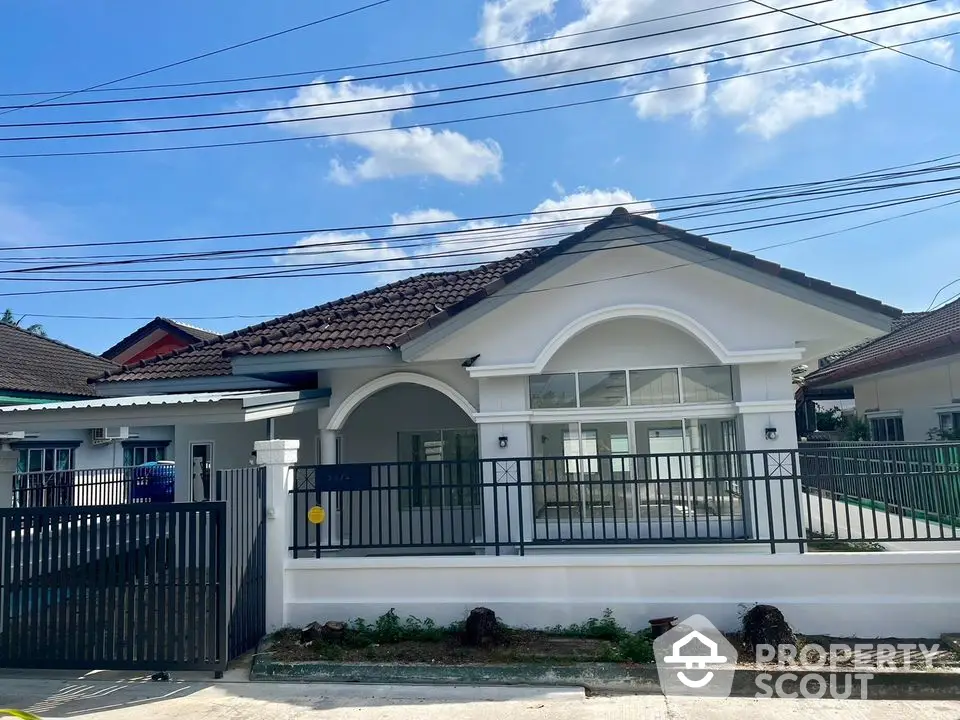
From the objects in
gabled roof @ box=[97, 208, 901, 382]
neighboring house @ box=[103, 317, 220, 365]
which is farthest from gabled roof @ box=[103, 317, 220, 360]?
gabled roof @ box=[97, 208, 901, 382]

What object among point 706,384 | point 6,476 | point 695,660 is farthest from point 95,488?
point 695,660

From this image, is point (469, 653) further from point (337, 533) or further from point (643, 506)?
point (337, 533)

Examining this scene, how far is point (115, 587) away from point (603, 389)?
5.81 metres

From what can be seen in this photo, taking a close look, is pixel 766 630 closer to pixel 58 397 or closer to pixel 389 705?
pixel 389 705

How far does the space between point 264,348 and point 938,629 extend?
809 centimetres

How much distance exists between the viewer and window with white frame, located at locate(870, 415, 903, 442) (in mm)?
14066

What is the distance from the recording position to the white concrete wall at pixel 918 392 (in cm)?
1181

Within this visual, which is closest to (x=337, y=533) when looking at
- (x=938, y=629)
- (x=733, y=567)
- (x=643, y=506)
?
(x=643, y=506)

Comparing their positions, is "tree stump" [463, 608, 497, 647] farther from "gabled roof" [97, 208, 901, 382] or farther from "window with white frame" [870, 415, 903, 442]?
"window with white frame" [870, 415, 903, 442]

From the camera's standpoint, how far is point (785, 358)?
25.2ft

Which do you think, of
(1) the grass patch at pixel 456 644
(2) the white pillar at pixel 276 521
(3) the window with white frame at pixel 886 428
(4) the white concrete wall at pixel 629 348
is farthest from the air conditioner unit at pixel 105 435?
(3) the window with white frame at pixel 886 428

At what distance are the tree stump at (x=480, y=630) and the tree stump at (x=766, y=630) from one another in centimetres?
226

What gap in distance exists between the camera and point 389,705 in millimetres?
5250

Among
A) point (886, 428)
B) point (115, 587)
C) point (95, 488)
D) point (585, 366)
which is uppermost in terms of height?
point (585, 366)
